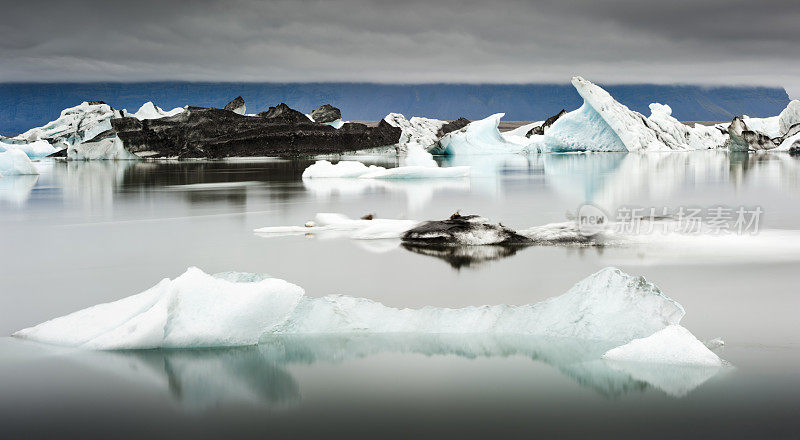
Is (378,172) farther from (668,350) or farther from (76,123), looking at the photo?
(76,123)

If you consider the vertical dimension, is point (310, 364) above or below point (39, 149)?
below

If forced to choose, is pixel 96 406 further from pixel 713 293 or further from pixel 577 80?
pixel 577 80

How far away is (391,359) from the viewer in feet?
11.4

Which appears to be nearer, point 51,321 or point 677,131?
point 51,321

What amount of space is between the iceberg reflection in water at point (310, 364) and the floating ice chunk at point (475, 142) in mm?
31490

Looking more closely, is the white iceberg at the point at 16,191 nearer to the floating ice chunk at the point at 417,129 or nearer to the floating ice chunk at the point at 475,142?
the floating ice chunk at the point at 475,142

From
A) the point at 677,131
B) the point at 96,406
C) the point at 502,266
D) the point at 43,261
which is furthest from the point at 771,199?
the point at 677,131

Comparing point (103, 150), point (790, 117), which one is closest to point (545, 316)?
point (103, 150)

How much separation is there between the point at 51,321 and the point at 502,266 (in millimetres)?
3068

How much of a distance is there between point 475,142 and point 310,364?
107 feet

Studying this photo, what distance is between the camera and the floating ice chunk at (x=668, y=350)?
3.32m

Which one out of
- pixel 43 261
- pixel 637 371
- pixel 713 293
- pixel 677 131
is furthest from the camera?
pixel 677 131

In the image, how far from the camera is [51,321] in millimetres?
3947

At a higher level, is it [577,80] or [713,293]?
[577,80]
